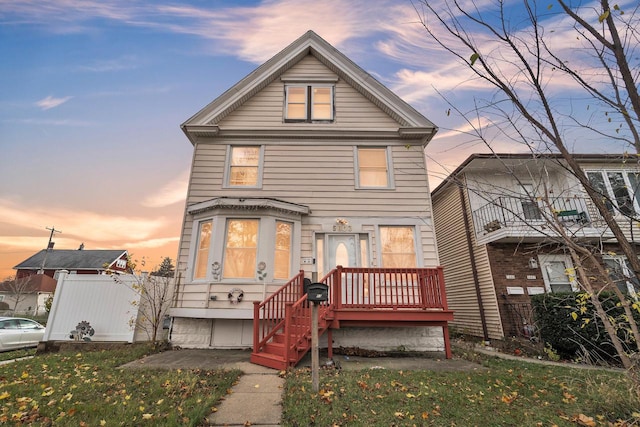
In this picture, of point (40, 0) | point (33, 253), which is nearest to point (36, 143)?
point (40, 0)

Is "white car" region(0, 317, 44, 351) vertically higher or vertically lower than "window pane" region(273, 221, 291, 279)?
lower

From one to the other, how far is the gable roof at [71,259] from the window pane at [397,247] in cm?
3604

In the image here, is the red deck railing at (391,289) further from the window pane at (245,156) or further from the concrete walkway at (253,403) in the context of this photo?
the window pane at (245,156)

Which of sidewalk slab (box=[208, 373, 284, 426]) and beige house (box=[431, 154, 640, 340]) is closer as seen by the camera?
sidewalk slab (box=[208, 373, 284, 426])

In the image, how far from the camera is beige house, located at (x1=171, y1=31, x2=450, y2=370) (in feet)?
24.2

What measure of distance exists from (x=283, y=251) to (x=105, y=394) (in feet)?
15.8

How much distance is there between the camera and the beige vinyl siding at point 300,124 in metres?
9.37

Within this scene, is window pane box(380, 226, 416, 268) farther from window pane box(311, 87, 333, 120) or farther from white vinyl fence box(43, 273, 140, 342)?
white vinyl fence box(43, 273, 140, 342)

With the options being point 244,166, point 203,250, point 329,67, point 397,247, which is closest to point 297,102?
point 329,67

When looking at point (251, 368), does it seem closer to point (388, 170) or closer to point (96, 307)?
point (96, 307)

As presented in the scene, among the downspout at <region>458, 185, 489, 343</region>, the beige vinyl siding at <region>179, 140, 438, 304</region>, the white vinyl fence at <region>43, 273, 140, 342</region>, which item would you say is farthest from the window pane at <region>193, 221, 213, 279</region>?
the downspout at <region>458, 185, 489, 343</region>

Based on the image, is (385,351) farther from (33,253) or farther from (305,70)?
(33,253)

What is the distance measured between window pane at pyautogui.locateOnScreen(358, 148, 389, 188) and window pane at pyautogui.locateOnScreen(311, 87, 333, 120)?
180cm

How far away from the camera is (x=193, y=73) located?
475 inches
